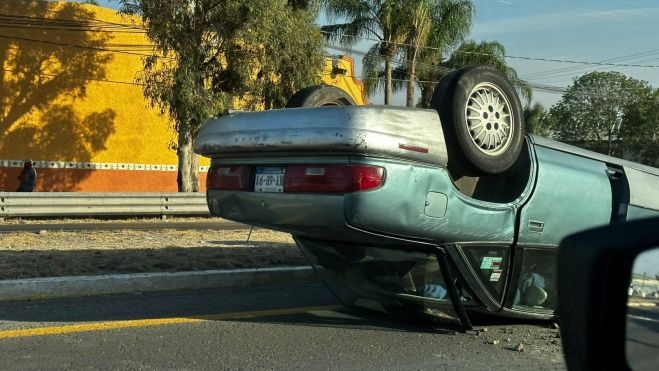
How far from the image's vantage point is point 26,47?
1947 centimetres

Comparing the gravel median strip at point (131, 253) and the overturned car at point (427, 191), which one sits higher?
the overturned car at point (427, 191)

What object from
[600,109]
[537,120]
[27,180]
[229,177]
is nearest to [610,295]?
[229,177]

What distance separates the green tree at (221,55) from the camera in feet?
52.8

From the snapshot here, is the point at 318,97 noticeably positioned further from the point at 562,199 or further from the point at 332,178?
the point at 562,199

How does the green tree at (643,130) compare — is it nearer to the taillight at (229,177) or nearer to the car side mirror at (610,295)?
the taillight at (229,177)

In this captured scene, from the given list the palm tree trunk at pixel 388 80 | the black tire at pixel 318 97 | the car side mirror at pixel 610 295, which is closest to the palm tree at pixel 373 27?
the palm tree trunk at pixel 388 80

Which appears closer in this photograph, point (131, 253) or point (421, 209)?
point (421, 209)

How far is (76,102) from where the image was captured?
2045 centimetres

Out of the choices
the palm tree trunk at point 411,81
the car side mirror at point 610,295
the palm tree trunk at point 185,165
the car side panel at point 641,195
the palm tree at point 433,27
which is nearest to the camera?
the car side mirror at point 610,295

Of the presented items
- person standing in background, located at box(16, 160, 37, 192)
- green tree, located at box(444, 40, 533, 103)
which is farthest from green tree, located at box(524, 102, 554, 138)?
person standing in background, located at box(16, 160, 37, 192)

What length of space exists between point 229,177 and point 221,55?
12.7 m

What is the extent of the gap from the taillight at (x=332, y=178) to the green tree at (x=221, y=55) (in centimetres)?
1218

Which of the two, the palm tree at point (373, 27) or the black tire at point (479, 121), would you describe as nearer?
the black tire at point (479, 121)

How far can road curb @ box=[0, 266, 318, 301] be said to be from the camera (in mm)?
6086
